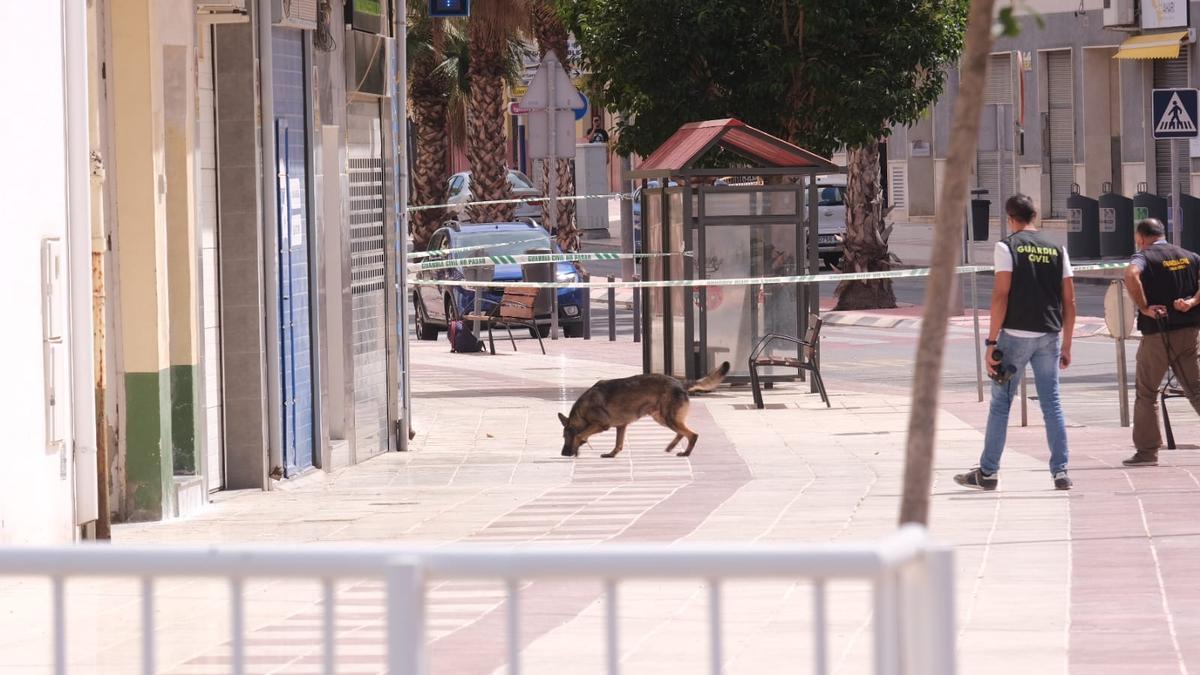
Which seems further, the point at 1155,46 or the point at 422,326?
the point at 1155,46

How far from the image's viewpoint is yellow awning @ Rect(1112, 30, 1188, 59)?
38.8m

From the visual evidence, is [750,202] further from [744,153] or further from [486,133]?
[486,133]

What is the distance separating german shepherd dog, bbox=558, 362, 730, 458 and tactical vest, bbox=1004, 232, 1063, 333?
285 centimetres

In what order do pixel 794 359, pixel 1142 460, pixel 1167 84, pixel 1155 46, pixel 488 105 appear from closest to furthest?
pixel 1142 460 → pixel 794 359 → pixel 1155 46 → pixel 1167 84 → pixel 488 105

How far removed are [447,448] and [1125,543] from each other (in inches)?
257

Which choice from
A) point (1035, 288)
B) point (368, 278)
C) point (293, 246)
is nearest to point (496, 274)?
point (368, 278)

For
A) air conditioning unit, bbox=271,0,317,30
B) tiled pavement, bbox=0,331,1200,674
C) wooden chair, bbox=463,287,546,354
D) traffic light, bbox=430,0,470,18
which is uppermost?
traffic light, bbox=430,0,470,18

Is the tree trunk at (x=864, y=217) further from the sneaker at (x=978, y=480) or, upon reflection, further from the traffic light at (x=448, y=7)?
the sneaker at (x=978, y=480)

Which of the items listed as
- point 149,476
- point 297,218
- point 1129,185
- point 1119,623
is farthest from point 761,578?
point 1129,185

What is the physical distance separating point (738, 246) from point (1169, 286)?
6140 millimetres

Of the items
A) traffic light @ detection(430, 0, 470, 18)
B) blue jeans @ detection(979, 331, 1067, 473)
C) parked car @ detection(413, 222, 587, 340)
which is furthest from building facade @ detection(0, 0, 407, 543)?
parked car @ detection(413, 222, 587, 340)

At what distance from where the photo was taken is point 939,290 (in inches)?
161

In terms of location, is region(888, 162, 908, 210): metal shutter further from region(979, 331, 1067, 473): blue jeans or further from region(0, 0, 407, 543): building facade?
region(979, 331, 1067, 473): blue jeans

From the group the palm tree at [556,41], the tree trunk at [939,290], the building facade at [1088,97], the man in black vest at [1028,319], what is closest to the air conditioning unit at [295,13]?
the man in black vest at [1028,319]
